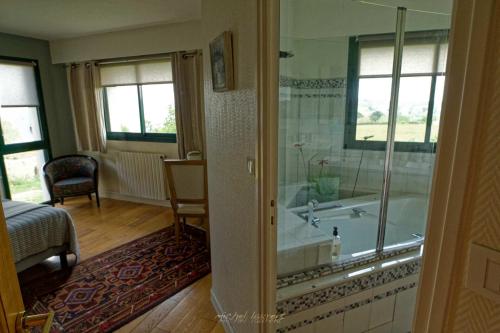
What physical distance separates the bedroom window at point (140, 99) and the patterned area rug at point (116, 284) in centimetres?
179

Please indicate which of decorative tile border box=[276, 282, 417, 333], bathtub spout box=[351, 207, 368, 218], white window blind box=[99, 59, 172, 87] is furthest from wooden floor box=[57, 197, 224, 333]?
white window blind box=[99, 59, 172, 87]

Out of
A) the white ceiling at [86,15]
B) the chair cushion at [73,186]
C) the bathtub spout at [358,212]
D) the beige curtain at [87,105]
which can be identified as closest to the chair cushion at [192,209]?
the bathtub spout at [358,212]

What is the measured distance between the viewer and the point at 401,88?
7.97 ft

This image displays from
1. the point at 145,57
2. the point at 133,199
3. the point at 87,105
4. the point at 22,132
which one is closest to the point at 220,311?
the point at 133,199

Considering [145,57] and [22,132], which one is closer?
[145,57]

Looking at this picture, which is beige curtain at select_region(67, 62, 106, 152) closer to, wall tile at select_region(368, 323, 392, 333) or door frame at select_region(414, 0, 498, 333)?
wall tile at select_region(368, 323, 392, 333)

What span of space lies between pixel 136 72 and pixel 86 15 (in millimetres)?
994

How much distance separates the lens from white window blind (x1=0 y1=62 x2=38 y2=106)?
3861mm

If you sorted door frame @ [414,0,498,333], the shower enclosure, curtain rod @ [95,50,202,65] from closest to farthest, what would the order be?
door frame @ [414,0,498,333] < the shower enclosure < curtain rod @ [95,50,202,65]

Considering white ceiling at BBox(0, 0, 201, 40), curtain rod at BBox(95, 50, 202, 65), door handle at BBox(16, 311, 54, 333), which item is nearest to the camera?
door handle at BBox(16, 311, 54, 333)

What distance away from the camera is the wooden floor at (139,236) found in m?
1.99

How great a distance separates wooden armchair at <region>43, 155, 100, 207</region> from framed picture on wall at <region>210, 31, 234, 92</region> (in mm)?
3402

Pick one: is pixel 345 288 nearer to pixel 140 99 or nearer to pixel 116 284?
pixel 116 284

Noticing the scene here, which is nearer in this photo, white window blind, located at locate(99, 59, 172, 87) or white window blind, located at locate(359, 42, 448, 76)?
white window blind, located at locate(359, 42, 448, 76)
